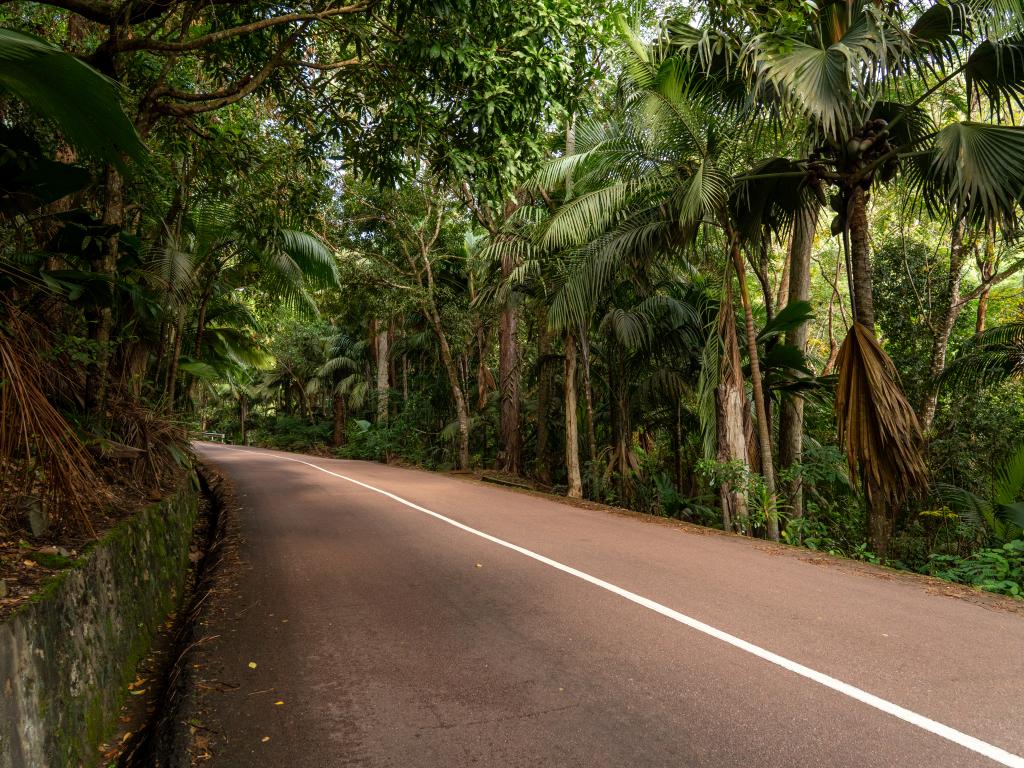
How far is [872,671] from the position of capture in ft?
12.4

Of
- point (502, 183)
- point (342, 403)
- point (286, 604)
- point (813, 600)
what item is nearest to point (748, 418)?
point (813, 600)

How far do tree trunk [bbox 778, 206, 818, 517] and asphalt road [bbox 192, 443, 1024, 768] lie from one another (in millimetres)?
3566

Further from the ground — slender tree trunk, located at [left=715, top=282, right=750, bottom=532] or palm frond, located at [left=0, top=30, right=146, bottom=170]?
palm frond, located at [left=0, top=30, right=146, bottom=170]

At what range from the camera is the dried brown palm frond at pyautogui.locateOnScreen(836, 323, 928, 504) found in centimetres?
706

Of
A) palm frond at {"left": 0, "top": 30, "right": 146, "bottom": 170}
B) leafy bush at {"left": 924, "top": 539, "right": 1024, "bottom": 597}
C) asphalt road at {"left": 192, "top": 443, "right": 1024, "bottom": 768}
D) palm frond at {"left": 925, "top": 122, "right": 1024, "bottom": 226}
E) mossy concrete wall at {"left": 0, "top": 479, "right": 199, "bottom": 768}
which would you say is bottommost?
leafy bush at {"left": 924, "top": 539, "right": 1024, "bottom": 597}

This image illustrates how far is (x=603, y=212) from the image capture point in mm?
10500

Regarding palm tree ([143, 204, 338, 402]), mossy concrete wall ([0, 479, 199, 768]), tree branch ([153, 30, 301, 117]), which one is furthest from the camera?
palm tree ([143, 204, 338, 402])

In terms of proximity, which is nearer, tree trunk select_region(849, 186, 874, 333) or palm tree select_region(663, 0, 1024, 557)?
palm tree select_region(663, 0, 1024, 557)

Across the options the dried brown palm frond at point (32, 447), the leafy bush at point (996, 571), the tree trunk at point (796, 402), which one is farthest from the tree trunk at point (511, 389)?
the dried brown palm frond at point (32, 447)

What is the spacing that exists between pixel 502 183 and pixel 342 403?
1158 inches

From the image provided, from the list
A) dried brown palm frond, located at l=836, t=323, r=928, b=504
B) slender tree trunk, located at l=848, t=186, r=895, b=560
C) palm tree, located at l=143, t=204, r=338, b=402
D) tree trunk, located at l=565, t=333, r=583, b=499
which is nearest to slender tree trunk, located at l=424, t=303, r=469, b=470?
palm tree, located at l=143, t=204, r=338, b=402

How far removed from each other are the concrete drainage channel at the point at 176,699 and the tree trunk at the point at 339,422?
92.4ft

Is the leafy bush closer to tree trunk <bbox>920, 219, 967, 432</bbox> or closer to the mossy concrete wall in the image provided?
tree trunk <bbox>920, 219, 967, 432</bbox>

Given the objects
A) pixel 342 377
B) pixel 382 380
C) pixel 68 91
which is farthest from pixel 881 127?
pixel 342 377
